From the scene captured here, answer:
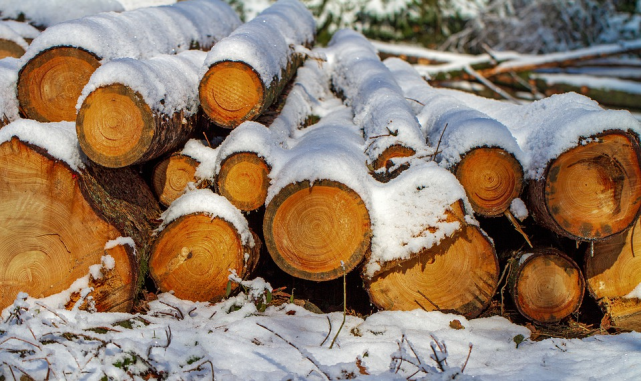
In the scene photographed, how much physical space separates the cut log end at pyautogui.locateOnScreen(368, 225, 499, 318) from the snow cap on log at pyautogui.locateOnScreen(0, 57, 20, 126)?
7.35 feet

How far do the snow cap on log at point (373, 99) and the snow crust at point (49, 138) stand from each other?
165 cm

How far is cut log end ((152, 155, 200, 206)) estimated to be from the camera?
3.25 m

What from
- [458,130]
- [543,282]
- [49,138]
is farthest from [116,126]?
[543,282]

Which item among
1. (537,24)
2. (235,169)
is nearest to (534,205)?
(235,169)

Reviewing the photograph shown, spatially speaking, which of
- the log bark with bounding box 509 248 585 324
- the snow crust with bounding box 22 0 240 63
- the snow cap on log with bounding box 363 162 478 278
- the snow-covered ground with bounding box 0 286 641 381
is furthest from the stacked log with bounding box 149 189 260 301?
the log bark with bounding box 509 248 585 324

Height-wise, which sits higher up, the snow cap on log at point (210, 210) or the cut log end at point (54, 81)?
the cut log end at point (54, 81)

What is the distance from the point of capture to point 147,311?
9.01 ft

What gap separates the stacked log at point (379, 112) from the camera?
309 centimetres

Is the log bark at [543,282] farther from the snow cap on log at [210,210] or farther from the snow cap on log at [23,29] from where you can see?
the snow cap on log at [23,29]

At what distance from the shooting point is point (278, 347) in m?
2.40

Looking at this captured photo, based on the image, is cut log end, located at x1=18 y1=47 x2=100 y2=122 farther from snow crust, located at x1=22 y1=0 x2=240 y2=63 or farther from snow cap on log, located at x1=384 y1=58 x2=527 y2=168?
snow cap on log, located at x1=384 y1=58 x2=527 y2=168

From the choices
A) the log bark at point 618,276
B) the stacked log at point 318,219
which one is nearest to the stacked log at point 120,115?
the stacked log at point 318,219

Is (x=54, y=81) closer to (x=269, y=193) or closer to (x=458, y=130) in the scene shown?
(x=269, y=193)

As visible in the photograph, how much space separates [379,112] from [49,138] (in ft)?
6.61
